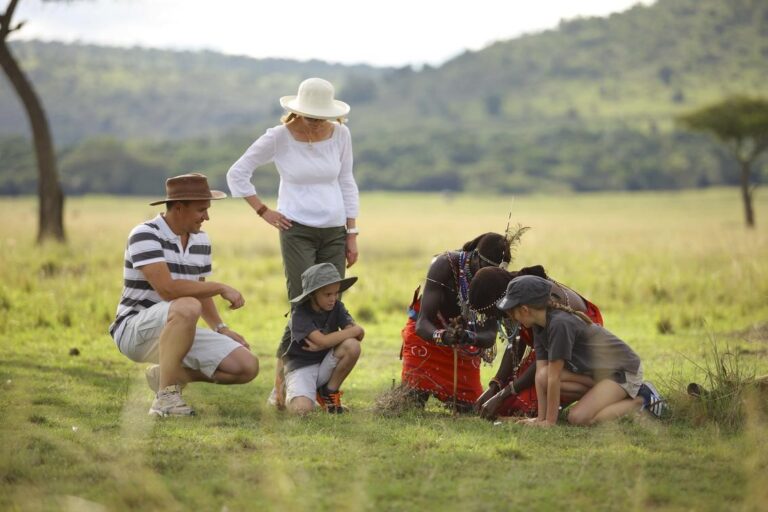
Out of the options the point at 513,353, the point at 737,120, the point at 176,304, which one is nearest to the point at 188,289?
the point at 176,304

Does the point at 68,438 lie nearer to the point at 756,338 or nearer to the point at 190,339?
the point at 190,339

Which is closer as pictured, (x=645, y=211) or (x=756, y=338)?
(x=756, y=338)

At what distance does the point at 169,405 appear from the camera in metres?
6.53

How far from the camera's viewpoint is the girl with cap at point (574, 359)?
20.3ft

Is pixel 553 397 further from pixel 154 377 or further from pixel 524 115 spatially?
pixel 524 115

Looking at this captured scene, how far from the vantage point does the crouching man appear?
6.57 metres

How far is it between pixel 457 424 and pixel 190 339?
70.7 inches

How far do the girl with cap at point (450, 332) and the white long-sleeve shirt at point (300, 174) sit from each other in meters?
0.98

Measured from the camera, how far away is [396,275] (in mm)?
16781

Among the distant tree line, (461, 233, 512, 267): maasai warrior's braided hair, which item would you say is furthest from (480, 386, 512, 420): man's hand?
the distant tree line

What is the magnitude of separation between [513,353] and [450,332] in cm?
55

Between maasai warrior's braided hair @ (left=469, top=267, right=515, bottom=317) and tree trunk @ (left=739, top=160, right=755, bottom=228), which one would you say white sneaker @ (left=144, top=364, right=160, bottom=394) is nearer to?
maasai warrior's braided hair @ (left=469, top=267, right=515, bottom=317)

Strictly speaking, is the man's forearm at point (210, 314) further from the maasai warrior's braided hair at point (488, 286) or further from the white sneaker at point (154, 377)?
the maasai warrior's braided hair at point (488, 286)

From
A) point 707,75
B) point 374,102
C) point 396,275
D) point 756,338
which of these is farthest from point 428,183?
point 756,338
